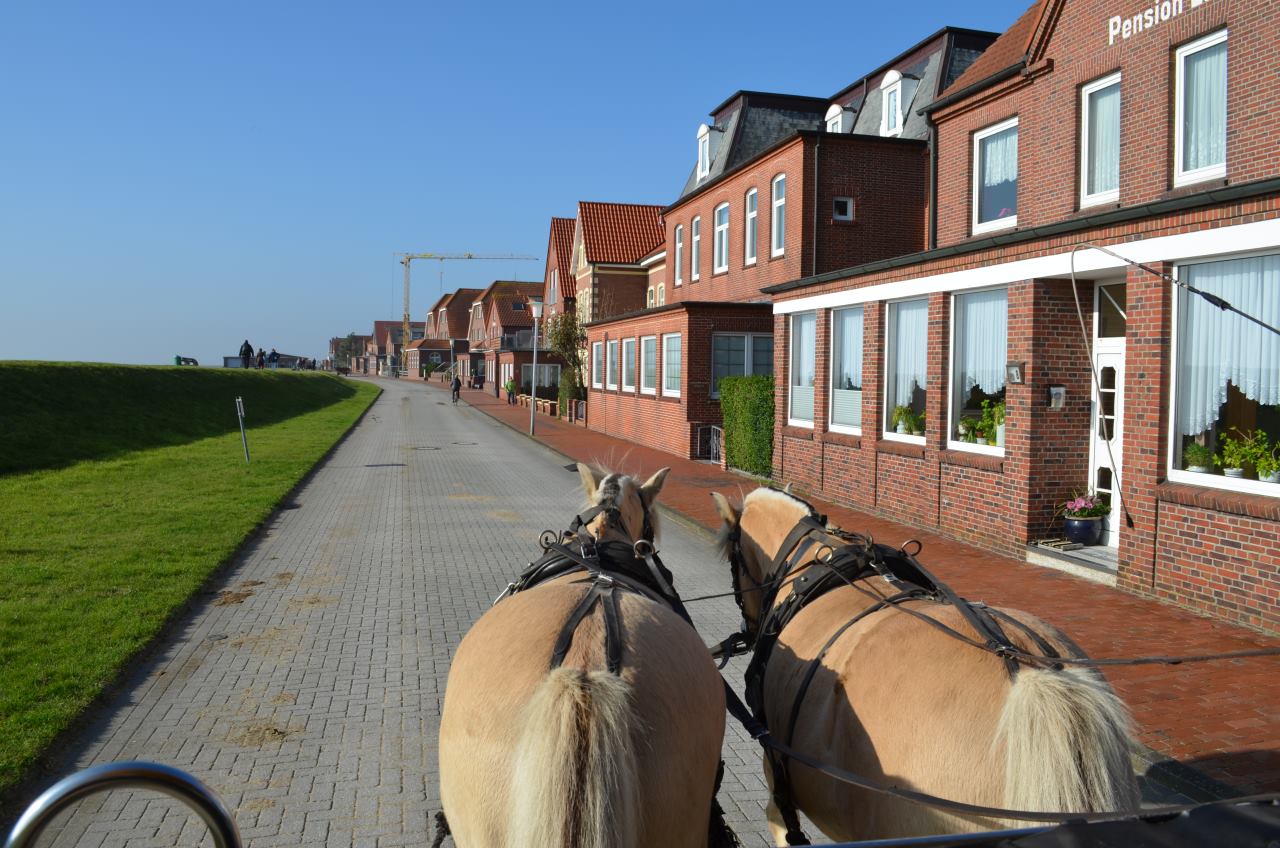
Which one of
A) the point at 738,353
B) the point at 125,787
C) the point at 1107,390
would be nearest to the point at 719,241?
the point at 738,353

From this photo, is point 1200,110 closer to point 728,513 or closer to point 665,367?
point 728,513

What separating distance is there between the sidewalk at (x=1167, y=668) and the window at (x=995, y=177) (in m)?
6.93

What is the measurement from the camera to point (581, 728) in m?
2.34

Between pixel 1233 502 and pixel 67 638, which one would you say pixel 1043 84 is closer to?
pixel 1233 502

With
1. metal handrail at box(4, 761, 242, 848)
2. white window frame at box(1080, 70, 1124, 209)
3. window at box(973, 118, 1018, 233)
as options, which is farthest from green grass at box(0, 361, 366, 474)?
white window frame at box(1080, 70, 1124, 209)

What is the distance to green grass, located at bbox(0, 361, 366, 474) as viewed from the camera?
2088cm

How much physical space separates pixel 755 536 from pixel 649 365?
915 inches

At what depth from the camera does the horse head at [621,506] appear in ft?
14.5

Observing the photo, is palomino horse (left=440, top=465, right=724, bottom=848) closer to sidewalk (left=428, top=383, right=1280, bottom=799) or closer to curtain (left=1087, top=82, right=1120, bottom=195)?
sidewalk (left=428, top=383, right=1280, bottom=799)

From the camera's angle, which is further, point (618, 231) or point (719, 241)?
point (618, 231)

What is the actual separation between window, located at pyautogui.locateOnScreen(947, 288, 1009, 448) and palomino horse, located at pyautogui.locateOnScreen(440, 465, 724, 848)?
959cm

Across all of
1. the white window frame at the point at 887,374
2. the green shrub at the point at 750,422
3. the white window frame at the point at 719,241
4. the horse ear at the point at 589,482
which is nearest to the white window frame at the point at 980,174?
the white window frame at the point at 887,374

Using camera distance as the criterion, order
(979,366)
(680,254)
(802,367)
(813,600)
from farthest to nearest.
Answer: (680,254)
(802,367)
(979,366)
(813,600)

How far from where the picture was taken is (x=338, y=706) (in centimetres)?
623
